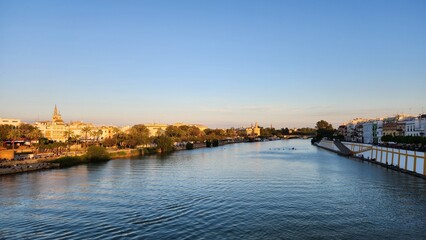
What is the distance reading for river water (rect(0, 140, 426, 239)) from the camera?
1930 cm

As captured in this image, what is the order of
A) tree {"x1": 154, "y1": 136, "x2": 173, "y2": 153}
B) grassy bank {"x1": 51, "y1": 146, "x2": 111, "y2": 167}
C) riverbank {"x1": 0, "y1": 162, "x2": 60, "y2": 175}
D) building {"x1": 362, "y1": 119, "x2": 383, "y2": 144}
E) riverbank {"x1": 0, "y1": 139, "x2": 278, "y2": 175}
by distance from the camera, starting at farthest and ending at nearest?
building {"x1": 362, "y1": 119, "x2": 383, "y2": 144} → tree {"x1": 154, "y1": 136, "x2": 173, "y2": 153} → grassy bank {"x1": 51, "y1": 146, "x2": 111, "y2": 167} → riverbank {"x1": 0, "y1": 139, "x2": 278, "y2": 175} → riverbank {"x1": 0, "y1": 162, "x2": 60, "y2": 175}

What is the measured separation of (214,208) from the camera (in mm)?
24297

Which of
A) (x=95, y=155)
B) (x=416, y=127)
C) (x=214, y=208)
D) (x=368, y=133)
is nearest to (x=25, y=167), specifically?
(x=95, y=155)

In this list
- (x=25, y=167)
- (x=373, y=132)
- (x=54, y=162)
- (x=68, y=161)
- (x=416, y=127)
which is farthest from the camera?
(x=373, y=132)

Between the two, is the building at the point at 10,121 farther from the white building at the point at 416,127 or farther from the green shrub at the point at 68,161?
the white building at the point at 416,127

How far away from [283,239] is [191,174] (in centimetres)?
2592

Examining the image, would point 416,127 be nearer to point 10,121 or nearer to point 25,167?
point 25,167

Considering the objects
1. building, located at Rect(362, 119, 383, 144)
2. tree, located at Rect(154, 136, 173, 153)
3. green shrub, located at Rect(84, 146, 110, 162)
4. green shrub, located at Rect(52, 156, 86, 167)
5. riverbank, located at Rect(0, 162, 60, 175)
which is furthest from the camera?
building, located at Rect(362, 119, 383, 144)

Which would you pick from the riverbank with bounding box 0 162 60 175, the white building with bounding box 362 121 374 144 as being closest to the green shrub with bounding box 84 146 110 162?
the riverbank with bounding box 0 162 60 175

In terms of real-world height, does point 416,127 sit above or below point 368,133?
above

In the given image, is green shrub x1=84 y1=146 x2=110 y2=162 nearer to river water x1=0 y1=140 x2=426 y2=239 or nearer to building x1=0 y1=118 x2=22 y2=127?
river water x1=0 y1=140 x2=426 y2=239

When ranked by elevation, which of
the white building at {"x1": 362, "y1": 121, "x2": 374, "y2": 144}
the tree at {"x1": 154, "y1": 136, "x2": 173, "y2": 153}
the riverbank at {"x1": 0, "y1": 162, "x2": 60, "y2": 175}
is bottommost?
the riverbank at {"x1": 0, "y1": 162, "x2": 60, "y2": 175}

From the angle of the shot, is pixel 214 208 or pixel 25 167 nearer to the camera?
pixel 214 208

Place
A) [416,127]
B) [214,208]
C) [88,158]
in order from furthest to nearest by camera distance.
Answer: [416,127], [88,158], [214,208]
